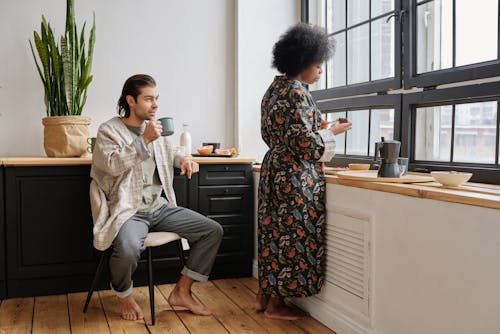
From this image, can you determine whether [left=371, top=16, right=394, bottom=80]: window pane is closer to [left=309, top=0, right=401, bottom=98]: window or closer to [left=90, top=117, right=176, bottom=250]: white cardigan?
[left=309, top=0, right=401, bottom=98]: window

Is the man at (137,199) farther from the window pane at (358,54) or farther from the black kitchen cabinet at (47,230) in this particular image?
the window pane at (358,54)

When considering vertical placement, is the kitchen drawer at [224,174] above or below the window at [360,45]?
below

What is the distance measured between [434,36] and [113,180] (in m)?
1.89

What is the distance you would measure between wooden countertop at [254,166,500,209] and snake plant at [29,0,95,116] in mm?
1887

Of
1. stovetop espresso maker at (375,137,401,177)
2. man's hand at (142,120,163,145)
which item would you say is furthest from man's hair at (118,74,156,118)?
stovetop espresso maker at (375,137,401,177)

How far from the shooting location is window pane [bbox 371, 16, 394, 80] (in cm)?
345

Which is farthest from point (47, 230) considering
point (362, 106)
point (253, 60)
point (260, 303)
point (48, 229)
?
point (362, 106)

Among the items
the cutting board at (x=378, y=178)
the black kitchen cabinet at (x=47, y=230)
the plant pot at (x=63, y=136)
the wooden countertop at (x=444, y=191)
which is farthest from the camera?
the plant pot at (x=63, y=136)

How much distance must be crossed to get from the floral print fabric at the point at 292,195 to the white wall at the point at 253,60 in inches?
53.2

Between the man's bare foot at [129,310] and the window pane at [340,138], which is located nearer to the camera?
the man's bare foot at [129,310]

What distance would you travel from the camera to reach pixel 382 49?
3543mm

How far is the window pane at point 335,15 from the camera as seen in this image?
13.2 feet

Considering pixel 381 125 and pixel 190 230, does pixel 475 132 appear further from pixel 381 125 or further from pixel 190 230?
pixel 190 230

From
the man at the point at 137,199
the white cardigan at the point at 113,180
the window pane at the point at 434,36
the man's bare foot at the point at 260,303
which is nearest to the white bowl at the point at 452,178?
the window pane at the point at 434,36
